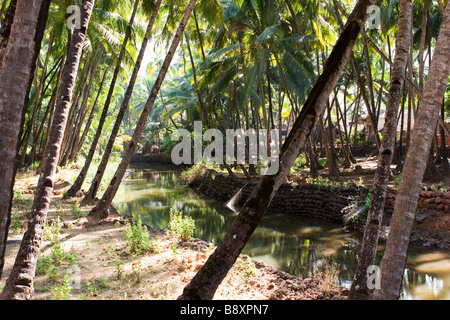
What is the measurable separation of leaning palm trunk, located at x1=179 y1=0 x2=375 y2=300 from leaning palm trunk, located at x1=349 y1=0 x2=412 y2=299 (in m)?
1.10

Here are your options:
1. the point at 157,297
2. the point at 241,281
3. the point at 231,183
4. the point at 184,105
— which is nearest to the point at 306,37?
the point at 231,183

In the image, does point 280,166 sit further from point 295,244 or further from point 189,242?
point 295,244

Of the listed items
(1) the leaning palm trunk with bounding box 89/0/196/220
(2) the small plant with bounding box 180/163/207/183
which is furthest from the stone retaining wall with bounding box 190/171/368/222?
(1) the leaning palm trunk with bounding box 89/0/196/220

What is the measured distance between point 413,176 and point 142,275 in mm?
4016

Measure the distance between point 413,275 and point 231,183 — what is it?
11.1 m

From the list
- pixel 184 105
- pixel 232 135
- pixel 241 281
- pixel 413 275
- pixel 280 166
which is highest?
pixel 184 105

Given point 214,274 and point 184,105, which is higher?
point 184,105

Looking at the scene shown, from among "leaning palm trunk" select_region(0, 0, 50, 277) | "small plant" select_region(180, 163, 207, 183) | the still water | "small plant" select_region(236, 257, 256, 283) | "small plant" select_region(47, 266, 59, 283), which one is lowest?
the still water

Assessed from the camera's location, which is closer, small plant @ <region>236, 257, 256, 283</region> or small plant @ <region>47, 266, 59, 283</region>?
small plant @ <region>47, 266, 59, 283</region>

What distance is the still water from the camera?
7300 millimetres

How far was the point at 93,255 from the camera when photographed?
6324 millimetres

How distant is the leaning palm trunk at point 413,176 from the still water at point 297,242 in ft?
8.64

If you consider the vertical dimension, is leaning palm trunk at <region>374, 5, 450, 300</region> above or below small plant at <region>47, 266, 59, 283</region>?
above

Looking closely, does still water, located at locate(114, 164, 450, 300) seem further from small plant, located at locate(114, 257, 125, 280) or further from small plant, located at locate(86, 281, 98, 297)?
small plant, located at locate(86, 281, 98, 297)
